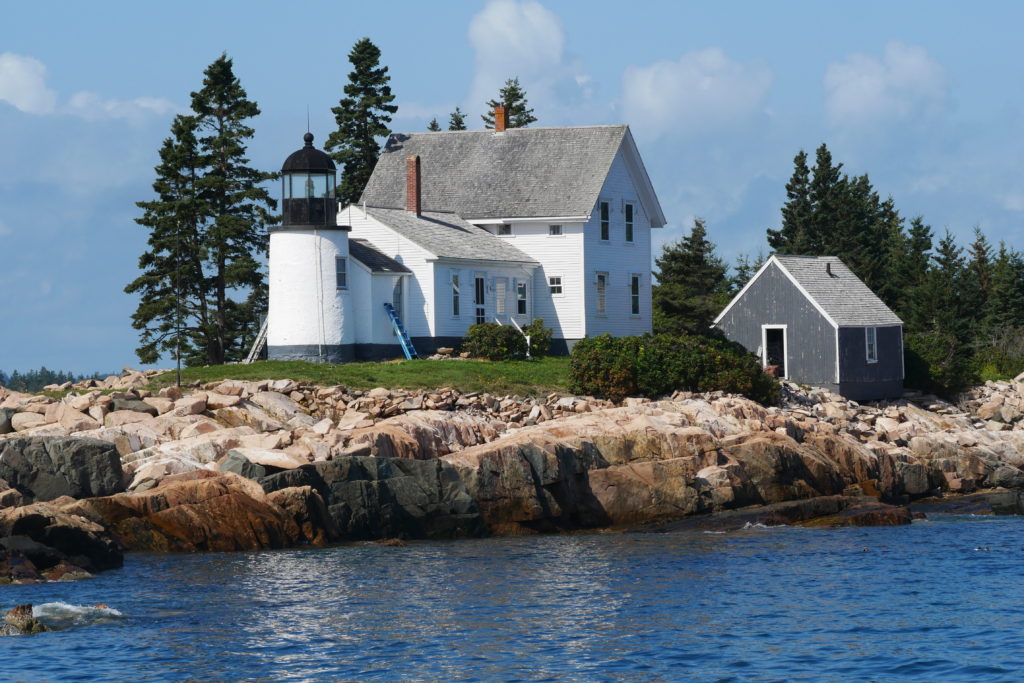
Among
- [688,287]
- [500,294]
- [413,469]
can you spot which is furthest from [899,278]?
[413,469]

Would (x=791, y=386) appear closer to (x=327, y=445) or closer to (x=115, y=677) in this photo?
(x=327, y=445)

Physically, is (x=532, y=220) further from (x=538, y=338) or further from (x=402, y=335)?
(x=402, y=335)

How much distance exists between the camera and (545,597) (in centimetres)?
2309

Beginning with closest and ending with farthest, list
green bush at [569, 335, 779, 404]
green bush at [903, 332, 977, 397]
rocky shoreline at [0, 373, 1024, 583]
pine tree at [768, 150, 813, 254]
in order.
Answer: rocky shoreline at [0, 373, 1024, 583] → green bush at [569, 335, 779, 404] → green bush at [903, 332, 977, 397] → pine tree at [768, 150, 813, 254]

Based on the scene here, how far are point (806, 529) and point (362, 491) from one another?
991 centimetres

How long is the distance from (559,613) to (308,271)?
23826 mm

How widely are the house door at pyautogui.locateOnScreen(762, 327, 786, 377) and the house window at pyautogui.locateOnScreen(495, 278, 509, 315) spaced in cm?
923

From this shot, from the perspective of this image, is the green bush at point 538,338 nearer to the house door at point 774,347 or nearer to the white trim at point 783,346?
the white trim at point 783,346

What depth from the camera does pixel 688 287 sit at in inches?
2291

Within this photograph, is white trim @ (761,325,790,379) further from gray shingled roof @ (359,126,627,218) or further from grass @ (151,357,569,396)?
grass @ (151,357,569,396)

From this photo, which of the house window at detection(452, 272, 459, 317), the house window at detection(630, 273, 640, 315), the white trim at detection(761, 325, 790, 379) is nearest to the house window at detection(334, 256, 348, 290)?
the house window at detection(452, 272, 459, 317)

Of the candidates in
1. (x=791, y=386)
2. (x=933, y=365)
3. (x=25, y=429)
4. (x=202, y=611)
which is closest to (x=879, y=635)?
(x=202, y=611)

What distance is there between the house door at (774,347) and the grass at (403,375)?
30.7 ft

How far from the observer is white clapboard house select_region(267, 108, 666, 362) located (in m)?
44.0
